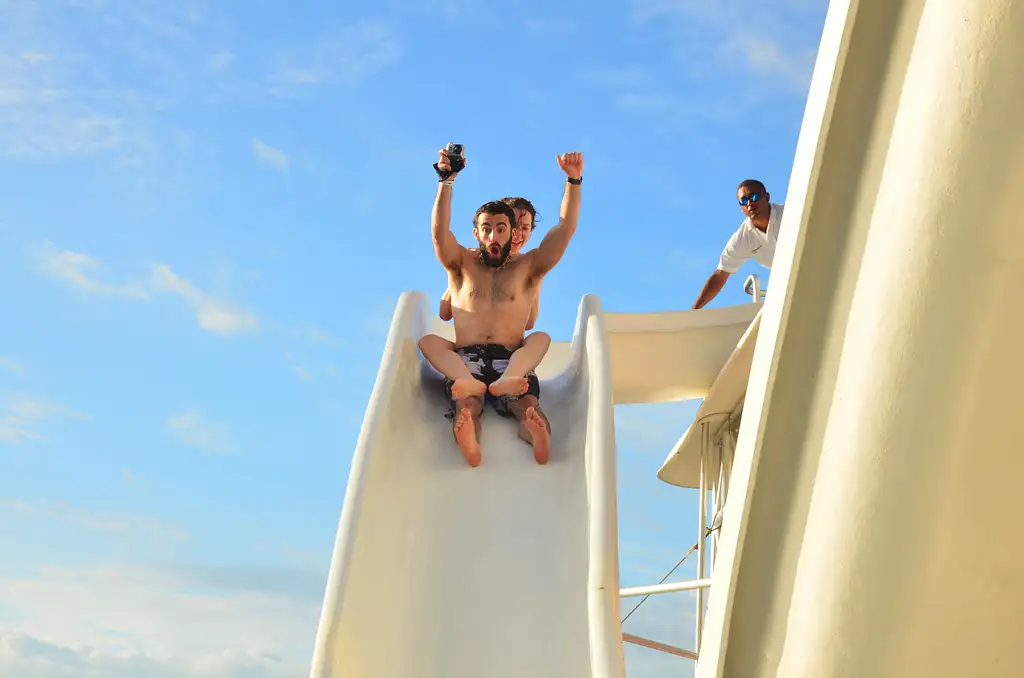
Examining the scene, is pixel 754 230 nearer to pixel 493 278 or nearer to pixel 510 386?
pixel 493 278

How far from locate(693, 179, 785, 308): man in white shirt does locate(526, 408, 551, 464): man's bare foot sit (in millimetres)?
2691

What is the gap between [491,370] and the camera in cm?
523

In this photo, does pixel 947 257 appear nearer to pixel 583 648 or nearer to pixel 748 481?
pixel 748 481

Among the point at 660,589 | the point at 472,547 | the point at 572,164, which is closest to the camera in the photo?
the point at 472,547

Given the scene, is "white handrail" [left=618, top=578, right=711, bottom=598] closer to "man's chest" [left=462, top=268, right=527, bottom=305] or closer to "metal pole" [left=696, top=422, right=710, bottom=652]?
"metal pole" [left=696, top=422, right=710, bottom=652]

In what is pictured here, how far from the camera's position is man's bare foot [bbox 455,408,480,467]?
15.4 feet

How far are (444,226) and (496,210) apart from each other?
0.31 metres

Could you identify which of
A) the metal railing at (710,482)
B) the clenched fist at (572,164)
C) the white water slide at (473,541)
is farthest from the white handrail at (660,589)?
the clenched fist at (572,164)

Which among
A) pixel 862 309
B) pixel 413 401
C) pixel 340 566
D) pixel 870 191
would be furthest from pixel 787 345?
pixel 413 401

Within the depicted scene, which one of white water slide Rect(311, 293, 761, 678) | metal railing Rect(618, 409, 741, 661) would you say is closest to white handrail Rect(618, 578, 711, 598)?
metal railing Rect(618, 409, 741, 661)

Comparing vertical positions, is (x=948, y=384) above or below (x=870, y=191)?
below

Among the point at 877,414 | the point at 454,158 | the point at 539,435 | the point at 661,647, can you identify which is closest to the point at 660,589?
the point at 661,647

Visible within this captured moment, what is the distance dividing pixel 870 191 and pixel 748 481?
886 mm

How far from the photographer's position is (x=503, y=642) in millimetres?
3965
